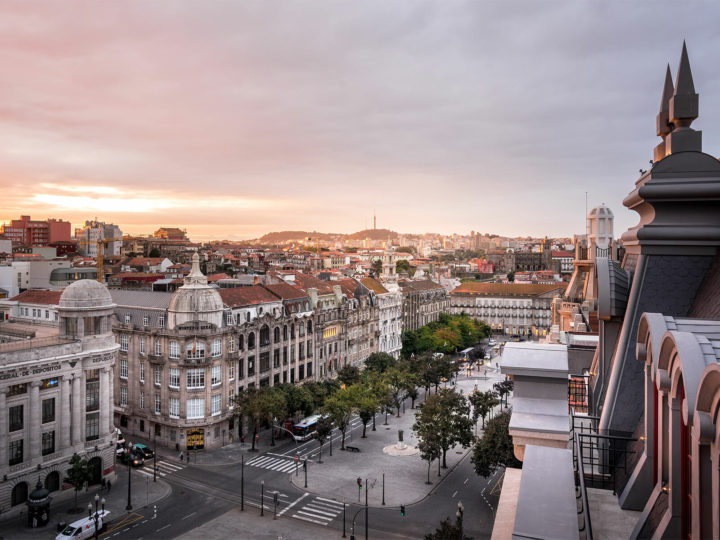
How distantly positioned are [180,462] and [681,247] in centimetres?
5641

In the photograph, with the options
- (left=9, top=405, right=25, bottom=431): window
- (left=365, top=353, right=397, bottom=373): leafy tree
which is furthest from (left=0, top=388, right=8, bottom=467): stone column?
(left=365, top=353, right=397, bottom=373): leafy tree

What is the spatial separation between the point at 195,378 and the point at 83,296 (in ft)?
50.6

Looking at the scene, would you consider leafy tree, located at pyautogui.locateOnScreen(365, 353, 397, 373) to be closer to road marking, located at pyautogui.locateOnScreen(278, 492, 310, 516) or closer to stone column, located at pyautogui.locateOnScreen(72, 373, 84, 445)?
road marking, located at pyautogui.locateOnScreen(278, 492, 310, 516)

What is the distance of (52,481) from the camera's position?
46.2 m

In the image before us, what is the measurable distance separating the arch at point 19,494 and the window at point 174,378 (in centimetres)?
1773

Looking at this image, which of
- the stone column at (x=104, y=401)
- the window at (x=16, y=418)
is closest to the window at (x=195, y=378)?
the stone column at (x=104, y=401)

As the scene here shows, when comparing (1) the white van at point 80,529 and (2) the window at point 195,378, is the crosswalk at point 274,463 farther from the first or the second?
(1) the white van at point 80,529

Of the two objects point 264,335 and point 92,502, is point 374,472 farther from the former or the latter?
point 92,502

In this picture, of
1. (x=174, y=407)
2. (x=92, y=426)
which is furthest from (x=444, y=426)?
(x=92, y=426)

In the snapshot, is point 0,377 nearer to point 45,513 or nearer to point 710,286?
point 45,513

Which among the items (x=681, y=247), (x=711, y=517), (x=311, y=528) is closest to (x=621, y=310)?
(x=681, y=247)

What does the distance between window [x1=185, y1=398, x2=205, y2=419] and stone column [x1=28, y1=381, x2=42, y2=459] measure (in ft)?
Result: 53.9

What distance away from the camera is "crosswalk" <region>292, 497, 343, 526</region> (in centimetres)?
4341

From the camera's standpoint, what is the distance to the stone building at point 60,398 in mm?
43031
